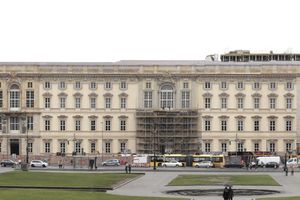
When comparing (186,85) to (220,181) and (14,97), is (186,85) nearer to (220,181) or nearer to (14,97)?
(14,97)

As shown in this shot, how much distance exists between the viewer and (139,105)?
608 feet

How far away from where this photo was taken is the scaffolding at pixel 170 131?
183 m

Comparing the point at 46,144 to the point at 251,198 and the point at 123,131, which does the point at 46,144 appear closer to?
the point at 123,131

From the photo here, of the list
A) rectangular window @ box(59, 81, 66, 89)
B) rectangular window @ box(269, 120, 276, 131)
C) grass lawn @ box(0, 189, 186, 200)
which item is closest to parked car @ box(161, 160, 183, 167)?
rectangular window @ box(269, 120, 276, 131)

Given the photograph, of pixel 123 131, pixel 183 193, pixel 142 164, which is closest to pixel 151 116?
pixel 123 131

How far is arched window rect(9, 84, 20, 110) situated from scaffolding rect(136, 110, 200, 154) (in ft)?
73.0

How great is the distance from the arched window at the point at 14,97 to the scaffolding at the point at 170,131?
22.2m

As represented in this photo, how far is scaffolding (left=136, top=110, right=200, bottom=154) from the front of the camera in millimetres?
182625

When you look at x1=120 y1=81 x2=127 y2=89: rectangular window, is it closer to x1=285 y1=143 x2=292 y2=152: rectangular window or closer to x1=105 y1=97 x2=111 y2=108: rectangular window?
x1=105 y1=97 x2=111 y2=108: rectangular window

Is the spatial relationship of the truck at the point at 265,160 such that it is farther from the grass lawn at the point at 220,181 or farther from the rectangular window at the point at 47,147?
the grass lawn at the point at 220,181

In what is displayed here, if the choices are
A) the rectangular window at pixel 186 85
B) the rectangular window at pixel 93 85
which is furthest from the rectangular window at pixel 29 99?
the rectangular window at pixel 186 85

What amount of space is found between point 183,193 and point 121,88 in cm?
10210

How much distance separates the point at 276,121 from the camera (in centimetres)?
18350

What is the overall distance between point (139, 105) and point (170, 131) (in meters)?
7.59
